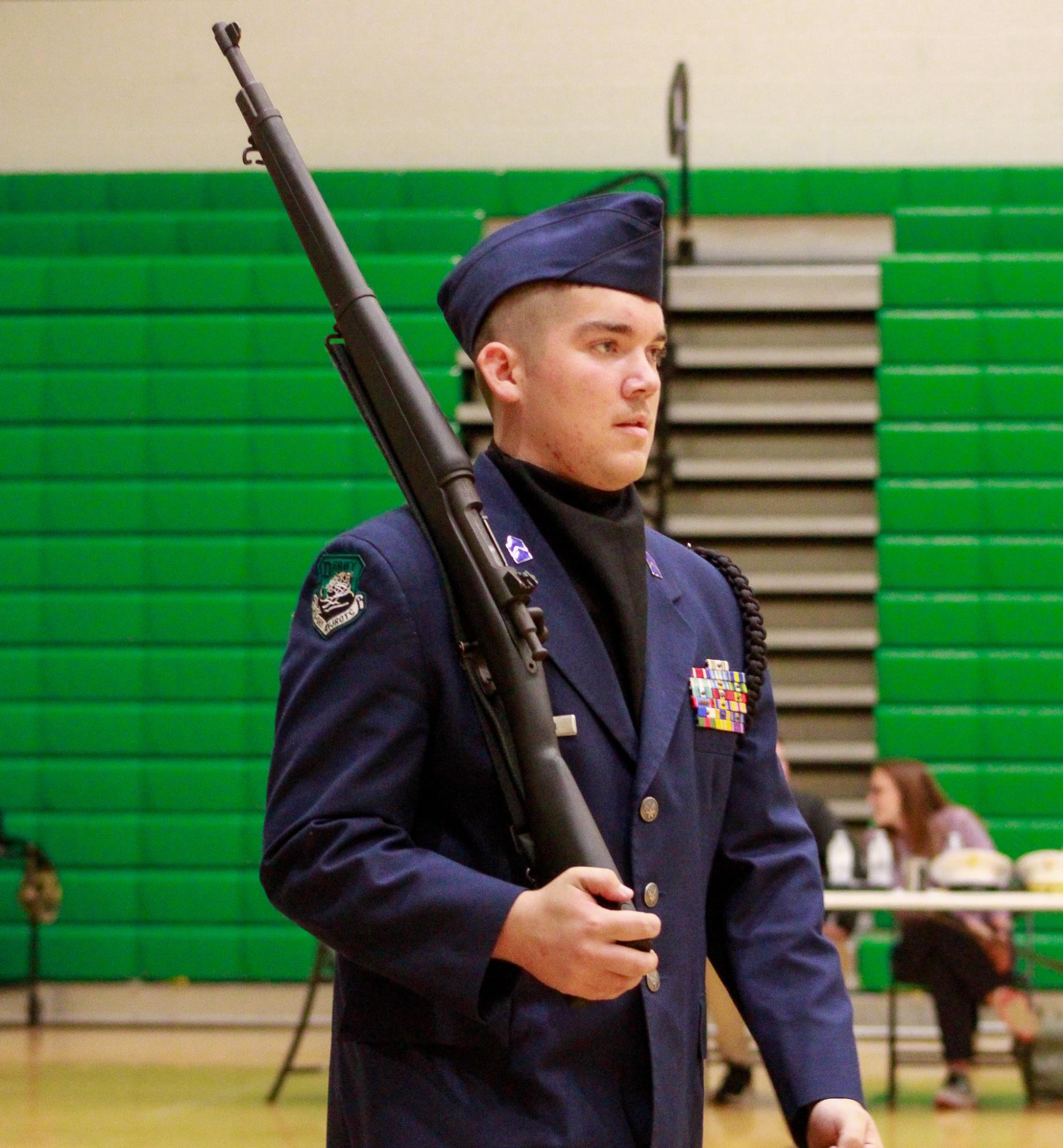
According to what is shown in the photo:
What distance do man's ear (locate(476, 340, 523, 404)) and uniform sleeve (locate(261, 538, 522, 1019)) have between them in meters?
0.20

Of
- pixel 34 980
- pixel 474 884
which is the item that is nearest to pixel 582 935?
pixel 474 884

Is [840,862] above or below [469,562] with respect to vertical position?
below

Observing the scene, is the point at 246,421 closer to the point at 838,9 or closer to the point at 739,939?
the point at 838,9

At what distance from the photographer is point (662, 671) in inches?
53.2

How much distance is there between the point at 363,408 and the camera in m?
1.38

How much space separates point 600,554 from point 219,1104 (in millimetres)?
4047

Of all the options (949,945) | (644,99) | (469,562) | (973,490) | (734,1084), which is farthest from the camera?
(644,99)

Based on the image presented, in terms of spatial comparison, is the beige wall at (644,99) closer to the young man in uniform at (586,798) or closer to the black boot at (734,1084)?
the black boot at (734,1084)

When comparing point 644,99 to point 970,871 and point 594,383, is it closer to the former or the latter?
point 970,871

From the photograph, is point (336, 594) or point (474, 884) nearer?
point (474, 884)

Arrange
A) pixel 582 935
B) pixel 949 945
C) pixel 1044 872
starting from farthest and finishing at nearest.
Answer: pixel 949 945 < pixel 1044 872 < pixel 582 935

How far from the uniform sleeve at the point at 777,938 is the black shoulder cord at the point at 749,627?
0.07 ft

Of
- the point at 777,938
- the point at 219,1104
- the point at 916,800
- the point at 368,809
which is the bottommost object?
the point at 219,1104

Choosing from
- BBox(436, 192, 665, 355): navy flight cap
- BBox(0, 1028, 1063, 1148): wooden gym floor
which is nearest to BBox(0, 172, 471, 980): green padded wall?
BBox(0, 1028, 1063, 1148): wooden gym floor
